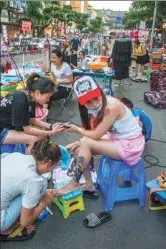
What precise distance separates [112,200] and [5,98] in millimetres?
1392

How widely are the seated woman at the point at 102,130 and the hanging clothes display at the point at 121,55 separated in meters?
5.47

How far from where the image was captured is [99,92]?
2.08 metres

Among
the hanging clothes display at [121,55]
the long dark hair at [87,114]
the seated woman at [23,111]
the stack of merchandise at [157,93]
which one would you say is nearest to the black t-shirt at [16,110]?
the seated woman at [23,111]

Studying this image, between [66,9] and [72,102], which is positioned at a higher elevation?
[66,9]

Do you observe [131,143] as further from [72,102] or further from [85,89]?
[72,102]

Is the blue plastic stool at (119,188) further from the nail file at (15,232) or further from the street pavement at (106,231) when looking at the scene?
the nail file at (15,232)

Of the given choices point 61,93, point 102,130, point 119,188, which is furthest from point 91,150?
point 61,93

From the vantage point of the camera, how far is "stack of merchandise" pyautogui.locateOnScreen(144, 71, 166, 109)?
18.9ft

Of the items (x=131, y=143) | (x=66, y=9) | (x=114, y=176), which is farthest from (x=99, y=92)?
(x=66, y=9)

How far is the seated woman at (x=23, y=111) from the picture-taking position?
226 cm

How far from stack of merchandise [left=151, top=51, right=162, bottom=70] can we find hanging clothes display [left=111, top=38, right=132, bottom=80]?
2364mm

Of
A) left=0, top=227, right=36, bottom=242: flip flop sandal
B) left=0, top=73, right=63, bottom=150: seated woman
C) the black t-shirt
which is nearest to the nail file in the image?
left=0, top=227, right=36, bottom=242: flip flop sandal

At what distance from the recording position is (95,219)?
2.21m

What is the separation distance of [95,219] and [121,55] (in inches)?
236
